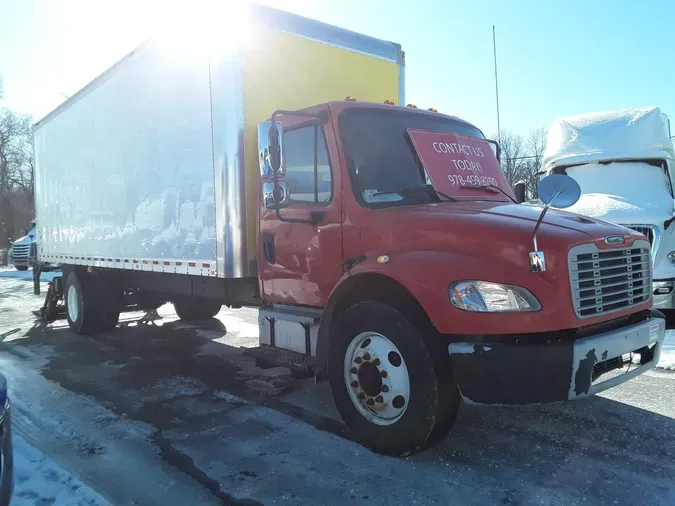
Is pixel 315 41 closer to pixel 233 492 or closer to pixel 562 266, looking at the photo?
pixel 562 266

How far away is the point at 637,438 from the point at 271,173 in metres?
3.41

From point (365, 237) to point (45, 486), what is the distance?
2.65m

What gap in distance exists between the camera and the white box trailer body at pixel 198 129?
16.5 ft

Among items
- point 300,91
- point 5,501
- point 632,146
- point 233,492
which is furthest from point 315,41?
point 632,146

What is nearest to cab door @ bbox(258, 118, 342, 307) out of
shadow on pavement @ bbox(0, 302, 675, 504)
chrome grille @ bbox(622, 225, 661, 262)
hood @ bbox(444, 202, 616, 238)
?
hood @ bbox(444, 202, 616, 238)

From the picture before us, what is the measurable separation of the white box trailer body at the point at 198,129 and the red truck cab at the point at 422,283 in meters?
0.55

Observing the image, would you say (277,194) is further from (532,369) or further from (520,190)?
(520,190)

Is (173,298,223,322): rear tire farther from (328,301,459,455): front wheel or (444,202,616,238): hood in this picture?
(444,202,616,238): hood

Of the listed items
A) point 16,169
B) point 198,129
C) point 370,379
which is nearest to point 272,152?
point 198,129

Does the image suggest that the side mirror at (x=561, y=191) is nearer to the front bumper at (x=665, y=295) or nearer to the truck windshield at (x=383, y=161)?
the truck windshield at (x=383, y=161)

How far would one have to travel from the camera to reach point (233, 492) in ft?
10.7

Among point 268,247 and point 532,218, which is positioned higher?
point 532,218

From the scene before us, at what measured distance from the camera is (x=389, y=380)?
3578 mm

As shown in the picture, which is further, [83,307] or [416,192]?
[83,307]
